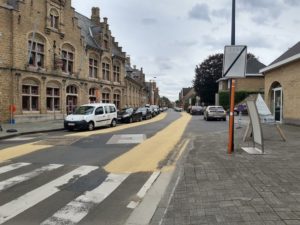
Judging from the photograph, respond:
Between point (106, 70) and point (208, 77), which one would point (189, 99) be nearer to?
point (208, 77)

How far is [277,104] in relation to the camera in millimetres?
26172

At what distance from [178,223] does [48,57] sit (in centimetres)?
3030

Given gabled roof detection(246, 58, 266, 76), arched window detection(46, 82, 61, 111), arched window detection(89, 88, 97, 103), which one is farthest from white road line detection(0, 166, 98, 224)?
gabled roof detection(246, 58, 266, 76)

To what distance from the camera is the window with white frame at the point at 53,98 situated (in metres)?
33.3

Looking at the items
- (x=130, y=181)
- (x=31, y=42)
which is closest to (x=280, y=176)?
(x=130, y=181)

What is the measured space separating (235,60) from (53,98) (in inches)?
1011

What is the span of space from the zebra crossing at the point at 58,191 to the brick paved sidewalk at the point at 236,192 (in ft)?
3.06

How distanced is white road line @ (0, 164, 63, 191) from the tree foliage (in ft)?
203

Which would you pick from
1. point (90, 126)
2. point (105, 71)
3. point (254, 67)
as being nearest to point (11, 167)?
point (90, 126)

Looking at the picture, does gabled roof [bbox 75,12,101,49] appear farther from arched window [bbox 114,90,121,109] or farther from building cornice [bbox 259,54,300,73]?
building cornice [bbox 259,54,300,73]

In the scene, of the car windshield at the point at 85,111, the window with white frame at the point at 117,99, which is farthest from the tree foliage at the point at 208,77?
the car windshield at the point at 85,111

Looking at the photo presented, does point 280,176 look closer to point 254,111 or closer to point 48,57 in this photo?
point 254,111

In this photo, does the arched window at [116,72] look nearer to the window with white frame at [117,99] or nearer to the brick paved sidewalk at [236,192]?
the window with white frame at [117,99]

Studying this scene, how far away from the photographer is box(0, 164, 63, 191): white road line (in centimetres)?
727
